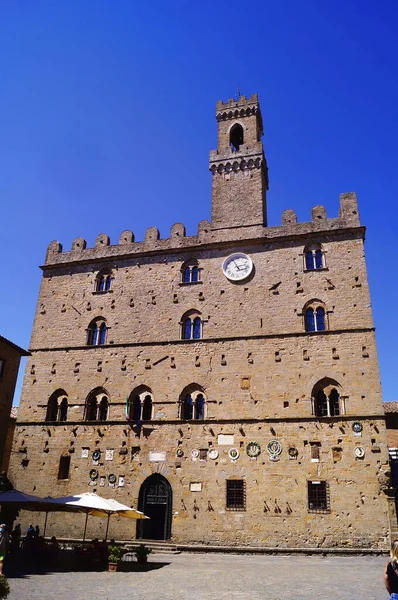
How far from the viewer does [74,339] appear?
25016 millimetres

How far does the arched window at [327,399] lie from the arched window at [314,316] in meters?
2.49

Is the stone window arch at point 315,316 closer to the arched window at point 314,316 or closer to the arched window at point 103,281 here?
the arched window at point 314,316

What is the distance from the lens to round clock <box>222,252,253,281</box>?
23.6 metres

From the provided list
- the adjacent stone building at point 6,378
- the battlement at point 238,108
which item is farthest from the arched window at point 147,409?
the battlement at point 238,108

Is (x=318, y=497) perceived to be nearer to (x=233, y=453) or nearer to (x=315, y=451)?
(x=315, y=451)

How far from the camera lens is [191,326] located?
23.6 meters

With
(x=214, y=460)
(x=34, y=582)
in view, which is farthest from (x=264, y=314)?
(x=34, y=582)

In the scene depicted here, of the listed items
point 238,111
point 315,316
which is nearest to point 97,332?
point 315,316

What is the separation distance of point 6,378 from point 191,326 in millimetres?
8844

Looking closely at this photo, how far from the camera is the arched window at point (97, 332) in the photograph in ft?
81.3

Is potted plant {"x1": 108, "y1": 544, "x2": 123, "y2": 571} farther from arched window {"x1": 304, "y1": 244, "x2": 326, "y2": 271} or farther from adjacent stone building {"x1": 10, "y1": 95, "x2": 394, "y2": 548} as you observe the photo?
arched window {"x1": 304, "y1": 244, "x2": 326, "y2": 271}

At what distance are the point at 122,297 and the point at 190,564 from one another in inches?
542

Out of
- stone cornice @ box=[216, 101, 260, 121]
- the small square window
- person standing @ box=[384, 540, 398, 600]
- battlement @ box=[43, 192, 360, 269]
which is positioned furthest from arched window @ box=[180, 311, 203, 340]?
person standing @ box=[384, 540, 398, 600]

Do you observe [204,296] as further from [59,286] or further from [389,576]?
[389,576]
